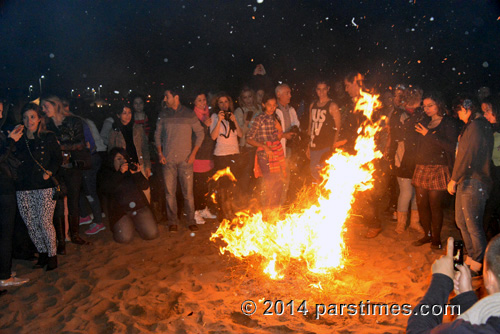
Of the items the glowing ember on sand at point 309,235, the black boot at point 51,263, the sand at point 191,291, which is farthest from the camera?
the black boot at point 51,263

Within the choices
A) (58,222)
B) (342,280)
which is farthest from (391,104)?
(58,222)

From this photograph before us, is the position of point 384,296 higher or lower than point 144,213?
lower

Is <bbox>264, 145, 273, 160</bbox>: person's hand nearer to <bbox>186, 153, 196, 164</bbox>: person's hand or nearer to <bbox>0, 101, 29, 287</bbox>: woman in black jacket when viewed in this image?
<bbox>186, 153, 196, 164</bbox>: person's hand

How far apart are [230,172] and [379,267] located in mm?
3663

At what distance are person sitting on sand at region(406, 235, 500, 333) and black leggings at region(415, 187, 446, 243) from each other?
3.82m

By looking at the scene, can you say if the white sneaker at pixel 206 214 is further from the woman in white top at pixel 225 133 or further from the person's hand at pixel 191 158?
the person's hand at pixel 191 158

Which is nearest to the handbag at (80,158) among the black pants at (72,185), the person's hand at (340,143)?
the black pants at (72,185)

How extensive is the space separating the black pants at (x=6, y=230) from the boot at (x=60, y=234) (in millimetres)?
920

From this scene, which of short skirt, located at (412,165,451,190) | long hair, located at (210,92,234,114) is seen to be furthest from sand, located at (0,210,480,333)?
long hair, located at (210,92,234,114)

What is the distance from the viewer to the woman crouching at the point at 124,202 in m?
6.30

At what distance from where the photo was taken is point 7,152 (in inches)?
188

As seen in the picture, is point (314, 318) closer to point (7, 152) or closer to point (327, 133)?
point (327, 133)

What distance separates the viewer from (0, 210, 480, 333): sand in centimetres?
378

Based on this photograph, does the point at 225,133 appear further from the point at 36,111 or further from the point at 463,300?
the point at 463,300
